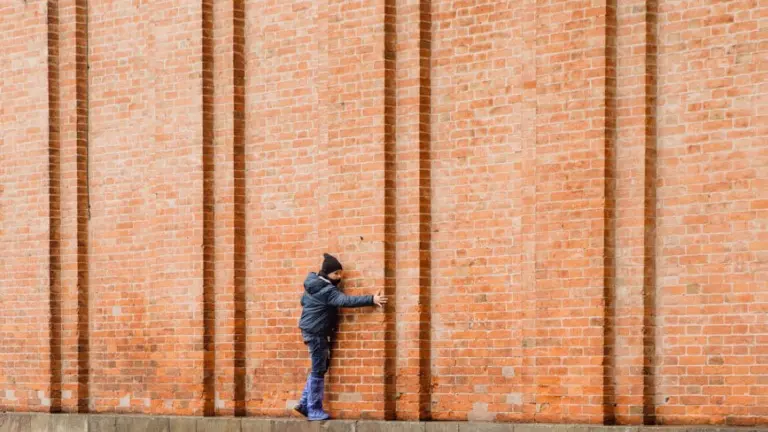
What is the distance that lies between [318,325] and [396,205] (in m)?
1.53

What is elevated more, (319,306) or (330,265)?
(330,265)

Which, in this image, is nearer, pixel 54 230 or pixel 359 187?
pixel 359 187

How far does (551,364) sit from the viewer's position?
15836 millimetres

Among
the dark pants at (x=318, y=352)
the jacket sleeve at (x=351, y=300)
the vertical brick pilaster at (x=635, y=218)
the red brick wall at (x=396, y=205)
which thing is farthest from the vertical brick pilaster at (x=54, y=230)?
the vertical brick pilaster at (x=635, y=218)

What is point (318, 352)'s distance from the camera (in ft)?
57.6

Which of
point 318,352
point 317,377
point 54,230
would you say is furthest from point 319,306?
point 54,230

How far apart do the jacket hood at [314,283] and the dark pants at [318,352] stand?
1.57 ft

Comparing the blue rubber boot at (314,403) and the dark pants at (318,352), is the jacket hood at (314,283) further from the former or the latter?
the blue rubber boot at (314,403)

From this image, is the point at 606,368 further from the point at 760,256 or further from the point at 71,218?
the point at 71,218

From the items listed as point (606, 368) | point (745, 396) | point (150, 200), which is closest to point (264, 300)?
point (150, 200)

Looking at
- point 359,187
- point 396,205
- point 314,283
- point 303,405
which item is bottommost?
point 303,405

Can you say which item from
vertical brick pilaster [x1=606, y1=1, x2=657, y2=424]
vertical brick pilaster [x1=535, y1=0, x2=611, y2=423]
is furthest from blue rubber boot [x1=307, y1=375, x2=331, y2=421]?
vertical brick pilaster [x1=606, y1=1, x2=657, y2=424]

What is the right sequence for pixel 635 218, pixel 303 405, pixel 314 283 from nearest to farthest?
pixel 635 218
pixel 314 283
pixel 303 405

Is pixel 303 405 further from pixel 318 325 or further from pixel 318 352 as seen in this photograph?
pixel 318 325
